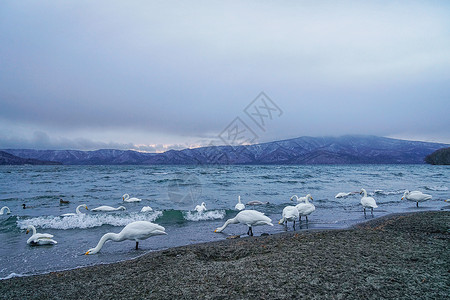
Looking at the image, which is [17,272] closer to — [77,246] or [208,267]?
[77,246]

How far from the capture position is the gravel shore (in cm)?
432

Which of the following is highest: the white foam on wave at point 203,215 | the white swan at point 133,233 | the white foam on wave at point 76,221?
the white swan at point 133,233

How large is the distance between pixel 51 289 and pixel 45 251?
4848 mm

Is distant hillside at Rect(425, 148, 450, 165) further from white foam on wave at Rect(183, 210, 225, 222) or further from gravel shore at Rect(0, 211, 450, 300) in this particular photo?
gravel shore at Rect(0, 211, 450, 300)

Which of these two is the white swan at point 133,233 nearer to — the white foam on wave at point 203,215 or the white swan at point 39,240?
the white swan at point 39,240

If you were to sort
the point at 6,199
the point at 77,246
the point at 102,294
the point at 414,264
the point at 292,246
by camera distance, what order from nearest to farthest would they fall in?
1. the point at 102,294
2. the point at 414,264
3. the point at 292,246
4. the point at 77,246
5. the point at 6,199

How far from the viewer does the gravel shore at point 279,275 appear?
432cm

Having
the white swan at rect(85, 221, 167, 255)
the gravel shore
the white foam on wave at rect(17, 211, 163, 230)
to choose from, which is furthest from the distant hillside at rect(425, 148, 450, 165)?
the white swan at rect(85, 221, 167, 255)

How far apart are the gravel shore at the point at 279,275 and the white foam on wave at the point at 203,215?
7.65 m

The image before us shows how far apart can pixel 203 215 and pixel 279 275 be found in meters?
11.0

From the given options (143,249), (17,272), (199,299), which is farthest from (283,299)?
(17,272)

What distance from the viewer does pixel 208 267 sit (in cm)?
591

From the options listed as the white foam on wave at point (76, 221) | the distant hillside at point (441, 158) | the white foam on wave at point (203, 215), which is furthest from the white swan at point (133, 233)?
the distant hillside at point (441, 158)

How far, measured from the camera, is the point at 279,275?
493 centimetres
